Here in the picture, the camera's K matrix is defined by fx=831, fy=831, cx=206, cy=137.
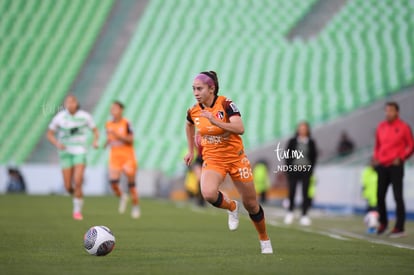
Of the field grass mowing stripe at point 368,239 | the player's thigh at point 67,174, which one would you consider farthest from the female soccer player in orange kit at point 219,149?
the player's thigh at point 67,174

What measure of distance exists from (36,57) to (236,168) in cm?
2725

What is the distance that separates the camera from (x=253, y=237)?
39.2 feet

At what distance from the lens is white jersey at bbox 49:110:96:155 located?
15.5m

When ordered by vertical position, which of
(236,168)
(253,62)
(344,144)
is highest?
(253,62)

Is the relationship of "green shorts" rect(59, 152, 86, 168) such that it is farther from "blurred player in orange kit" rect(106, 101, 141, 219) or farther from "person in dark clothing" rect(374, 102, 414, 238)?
"person in dark clothing" rect(374, 102, 414, 238)

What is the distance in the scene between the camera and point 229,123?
8.83m

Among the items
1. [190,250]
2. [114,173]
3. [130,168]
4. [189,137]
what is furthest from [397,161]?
[114,173]

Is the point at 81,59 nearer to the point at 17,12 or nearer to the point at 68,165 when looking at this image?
the point at 17,12

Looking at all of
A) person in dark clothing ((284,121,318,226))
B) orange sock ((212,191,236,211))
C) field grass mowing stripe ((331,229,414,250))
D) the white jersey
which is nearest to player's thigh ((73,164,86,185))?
the white jersey

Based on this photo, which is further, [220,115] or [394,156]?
[394,156]

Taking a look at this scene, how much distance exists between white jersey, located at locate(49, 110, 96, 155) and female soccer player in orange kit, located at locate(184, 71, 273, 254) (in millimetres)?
6533

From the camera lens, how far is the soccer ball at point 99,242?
28.1 ft

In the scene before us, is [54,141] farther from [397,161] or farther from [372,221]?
[397,161]

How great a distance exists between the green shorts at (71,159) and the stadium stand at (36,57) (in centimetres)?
1689
